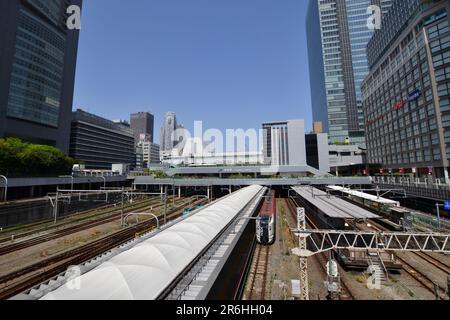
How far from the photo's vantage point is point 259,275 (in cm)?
2170

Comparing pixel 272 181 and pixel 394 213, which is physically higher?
pixel 272 181

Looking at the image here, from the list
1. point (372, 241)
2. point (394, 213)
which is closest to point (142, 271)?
point (372, 241)

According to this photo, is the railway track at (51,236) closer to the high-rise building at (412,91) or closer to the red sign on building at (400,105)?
the high-rise building at (412,91)

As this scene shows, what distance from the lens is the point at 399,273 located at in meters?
22.2

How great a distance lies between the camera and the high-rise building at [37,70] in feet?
257

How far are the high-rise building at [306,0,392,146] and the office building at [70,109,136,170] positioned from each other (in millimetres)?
150406

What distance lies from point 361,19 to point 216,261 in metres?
164

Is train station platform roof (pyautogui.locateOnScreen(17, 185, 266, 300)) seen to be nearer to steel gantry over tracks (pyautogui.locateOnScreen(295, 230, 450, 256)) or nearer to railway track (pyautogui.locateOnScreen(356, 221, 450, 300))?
steel gantry over tracks (pyautogui.locateOnScreen(295, 230, 450, 256))

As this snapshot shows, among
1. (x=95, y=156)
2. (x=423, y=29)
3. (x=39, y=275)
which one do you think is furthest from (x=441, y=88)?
(x=95, y=156)

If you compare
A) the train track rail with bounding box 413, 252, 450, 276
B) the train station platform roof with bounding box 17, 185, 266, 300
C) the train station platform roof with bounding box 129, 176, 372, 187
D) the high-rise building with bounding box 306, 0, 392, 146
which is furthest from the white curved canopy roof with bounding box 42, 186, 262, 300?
the high-rise building with bounding box 306, 0, 392, 146

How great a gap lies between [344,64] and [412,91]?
74771 mm

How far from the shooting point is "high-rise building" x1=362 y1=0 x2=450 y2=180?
57.8m

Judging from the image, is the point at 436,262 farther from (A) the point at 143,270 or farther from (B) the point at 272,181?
(B) the point at 272,181
